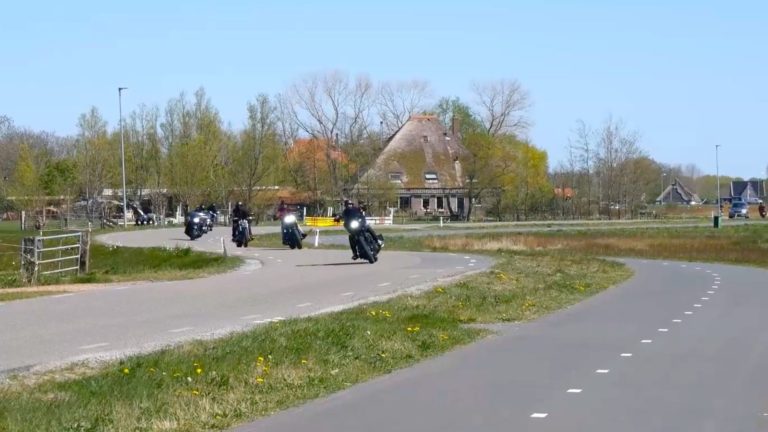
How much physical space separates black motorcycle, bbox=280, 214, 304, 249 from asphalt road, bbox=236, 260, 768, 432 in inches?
857

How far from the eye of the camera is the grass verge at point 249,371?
380 inches

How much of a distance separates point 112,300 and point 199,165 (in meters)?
67.3

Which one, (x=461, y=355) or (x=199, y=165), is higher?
(x=199, y=165)

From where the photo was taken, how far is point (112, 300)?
20.8 m

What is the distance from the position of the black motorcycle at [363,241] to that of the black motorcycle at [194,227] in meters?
23.0

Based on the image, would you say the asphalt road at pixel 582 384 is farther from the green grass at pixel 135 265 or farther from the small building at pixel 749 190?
the small building at pixel 749 190

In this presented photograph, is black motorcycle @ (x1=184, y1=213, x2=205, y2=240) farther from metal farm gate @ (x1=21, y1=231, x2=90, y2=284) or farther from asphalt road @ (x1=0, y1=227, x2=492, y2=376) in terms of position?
asphalt road @ (x1=0, y1=227, x2=492, y2=376)

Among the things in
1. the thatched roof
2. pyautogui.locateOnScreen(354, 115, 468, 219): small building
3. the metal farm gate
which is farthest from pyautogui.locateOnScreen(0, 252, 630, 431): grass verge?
the thatched roof

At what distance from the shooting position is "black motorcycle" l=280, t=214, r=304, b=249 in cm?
4094

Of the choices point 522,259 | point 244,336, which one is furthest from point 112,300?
point 522,259

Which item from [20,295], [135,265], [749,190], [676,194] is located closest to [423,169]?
[135,265]

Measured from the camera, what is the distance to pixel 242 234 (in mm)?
45562

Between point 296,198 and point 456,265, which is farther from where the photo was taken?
point 296,198

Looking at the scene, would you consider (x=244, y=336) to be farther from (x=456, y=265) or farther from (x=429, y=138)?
(x=429, y=138)
